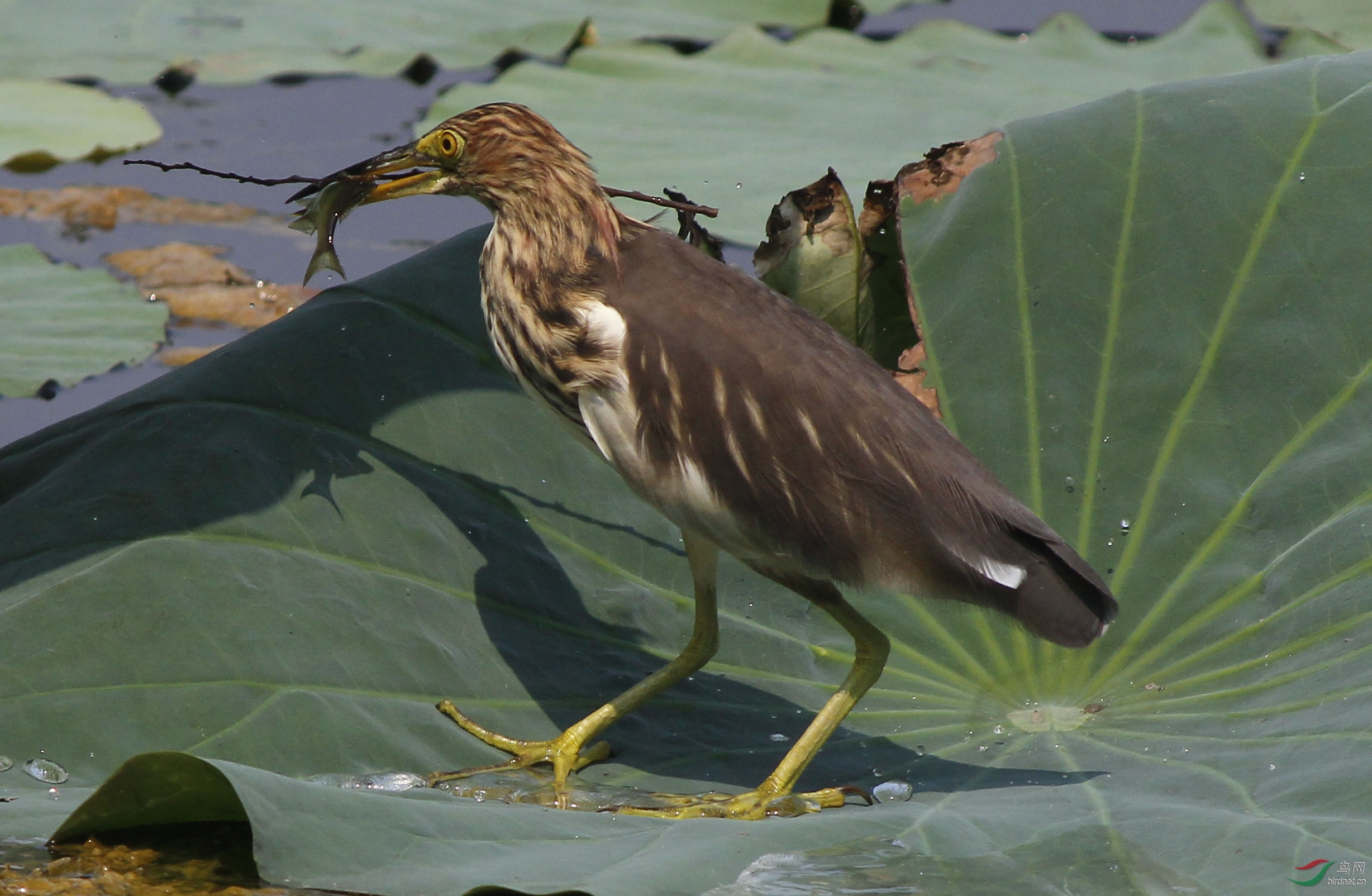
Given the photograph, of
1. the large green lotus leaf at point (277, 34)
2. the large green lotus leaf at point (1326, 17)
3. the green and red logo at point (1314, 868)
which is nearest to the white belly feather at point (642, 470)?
the green and red logo at point (1314, 868)

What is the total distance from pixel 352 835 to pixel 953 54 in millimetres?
4229

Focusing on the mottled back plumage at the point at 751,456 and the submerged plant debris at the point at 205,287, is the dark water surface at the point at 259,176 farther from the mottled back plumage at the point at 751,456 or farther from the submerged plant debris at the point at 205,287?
the mottled back plumage at the point at 751,456

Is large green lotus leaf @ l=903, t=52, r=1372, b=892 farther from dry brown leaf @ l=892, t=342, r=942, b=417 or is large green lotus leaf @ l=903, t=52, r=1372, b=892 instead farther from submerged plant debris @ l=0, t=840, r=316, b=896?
submerged plant debris @ l=0, t=840, r=316, b=896

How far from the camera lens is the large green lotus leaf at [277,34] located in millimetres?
5125

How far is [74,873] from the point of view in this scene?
1.93 metres

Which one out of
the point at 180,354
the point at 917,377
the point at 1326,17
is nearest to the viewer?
the point at 917,377

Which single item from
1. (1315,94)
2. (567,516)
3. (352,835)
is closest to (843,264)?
(567,516)

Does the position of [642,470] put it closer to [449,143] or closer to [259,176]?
[449,143]

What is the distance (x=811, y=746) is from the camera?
246 cm

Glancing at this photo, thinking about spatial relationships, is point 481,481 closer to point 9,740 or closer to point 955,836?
point 9,740

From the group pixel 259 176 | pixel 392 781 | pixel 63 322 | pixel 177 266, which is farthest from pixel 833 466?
pixel 259 176

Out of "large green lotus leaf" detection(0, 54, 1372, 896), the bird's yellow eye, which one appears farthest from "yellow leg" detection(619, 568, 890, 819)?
the bird's yellow eye

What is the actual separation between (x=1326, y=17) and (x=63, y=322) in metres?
4.89

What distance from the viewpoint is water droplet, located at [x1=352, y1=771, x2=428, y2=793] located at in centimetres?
232
